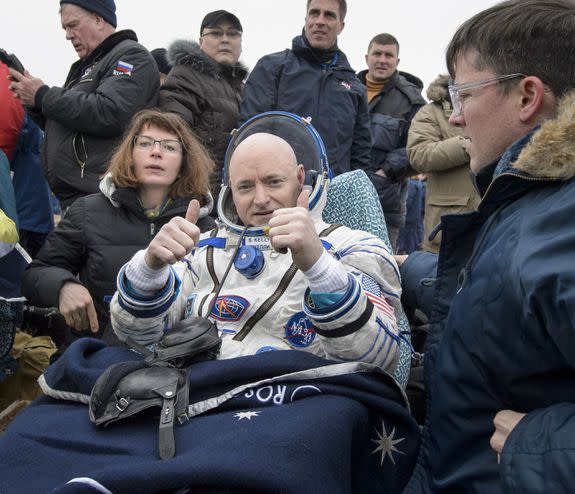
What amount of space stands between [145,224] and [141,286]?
1262 mm

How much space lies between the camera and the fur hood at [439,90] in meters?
4.79

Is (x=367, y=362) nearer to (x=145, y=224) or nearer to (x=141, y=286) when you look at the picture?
(x=141, y=286)

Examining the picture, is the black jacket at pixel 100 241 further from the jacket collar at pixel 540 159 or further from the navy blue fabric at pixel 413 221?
the navy blue fabric at pixel 413 221

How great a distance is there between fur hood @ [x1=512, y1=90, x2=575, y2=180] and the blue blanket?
27.4 inches

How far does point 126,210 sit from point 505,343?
2.41 m

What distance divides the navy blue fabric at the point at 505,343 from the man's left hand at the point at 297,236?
36 centimetres

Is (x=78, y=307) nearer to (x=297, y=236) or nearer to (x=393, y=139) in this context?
(x=297, y=236)

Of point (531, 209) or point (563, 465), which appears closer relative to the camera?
point (563, 465)

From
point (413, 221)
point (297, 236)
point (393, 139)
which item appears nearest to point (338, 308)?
point (297, 236)

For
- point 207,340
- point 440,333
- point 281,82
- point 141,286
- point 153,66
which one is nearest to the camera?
point 440,333

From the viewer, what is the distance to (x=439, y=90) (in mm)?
4801

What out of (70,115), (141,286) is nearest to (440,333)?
(141,286)

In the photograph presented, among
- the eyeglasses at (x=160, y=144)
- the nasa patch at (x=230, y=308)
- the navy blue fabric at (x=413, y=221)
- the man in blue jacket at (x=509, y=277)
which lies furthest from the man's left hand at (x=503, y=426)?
the navy blue fabric at (x=413, y=221)

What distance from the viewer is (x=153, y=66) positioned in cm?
420
